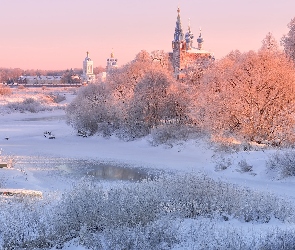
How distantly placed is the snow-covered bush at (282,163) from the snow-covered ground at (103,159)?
29 centimetres

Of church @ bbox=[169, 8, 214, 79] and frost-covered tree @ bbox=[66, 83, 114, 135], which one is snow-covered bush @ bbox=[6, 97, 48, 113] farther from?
church @ bbox=[169, 8, 214, 79]

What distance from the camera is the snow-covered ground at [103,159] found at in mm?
19359

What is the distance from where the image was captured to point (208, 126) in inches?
1230

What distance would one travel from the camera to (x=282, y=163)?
64.7 feet

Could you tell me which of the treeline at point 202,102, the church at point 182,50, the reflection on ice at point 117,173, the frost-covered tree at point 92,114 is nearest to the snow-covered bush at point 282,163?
the reflection on ice at point 117,173

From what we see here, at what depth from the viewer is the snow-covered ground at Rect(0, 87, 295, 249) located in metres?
19.4

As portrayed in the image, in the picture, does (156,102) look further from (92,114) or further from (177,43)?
(177,43)

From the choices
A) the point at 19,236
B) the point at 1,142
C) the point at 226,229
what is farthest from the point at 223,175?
the point at 1,142

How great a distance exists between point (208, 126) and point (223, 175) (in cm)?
998

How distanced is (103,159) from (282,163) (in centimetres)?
1152

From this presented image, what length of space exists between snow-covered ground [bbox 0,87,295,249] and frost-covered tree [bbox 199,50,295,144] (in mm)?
2657

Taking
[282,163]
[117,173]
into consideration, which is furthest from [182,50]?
[282,163]

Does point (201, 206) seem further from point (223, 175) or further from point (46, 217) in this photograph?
point (223, 175)

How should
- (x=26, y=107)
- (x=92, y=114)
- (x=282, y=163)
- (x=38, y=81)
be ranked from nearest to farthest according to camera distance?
1. (x=282, y=163)
2. (x=92, y=114)
3. (x=26, y=107)
4. (x=38, y=81)
